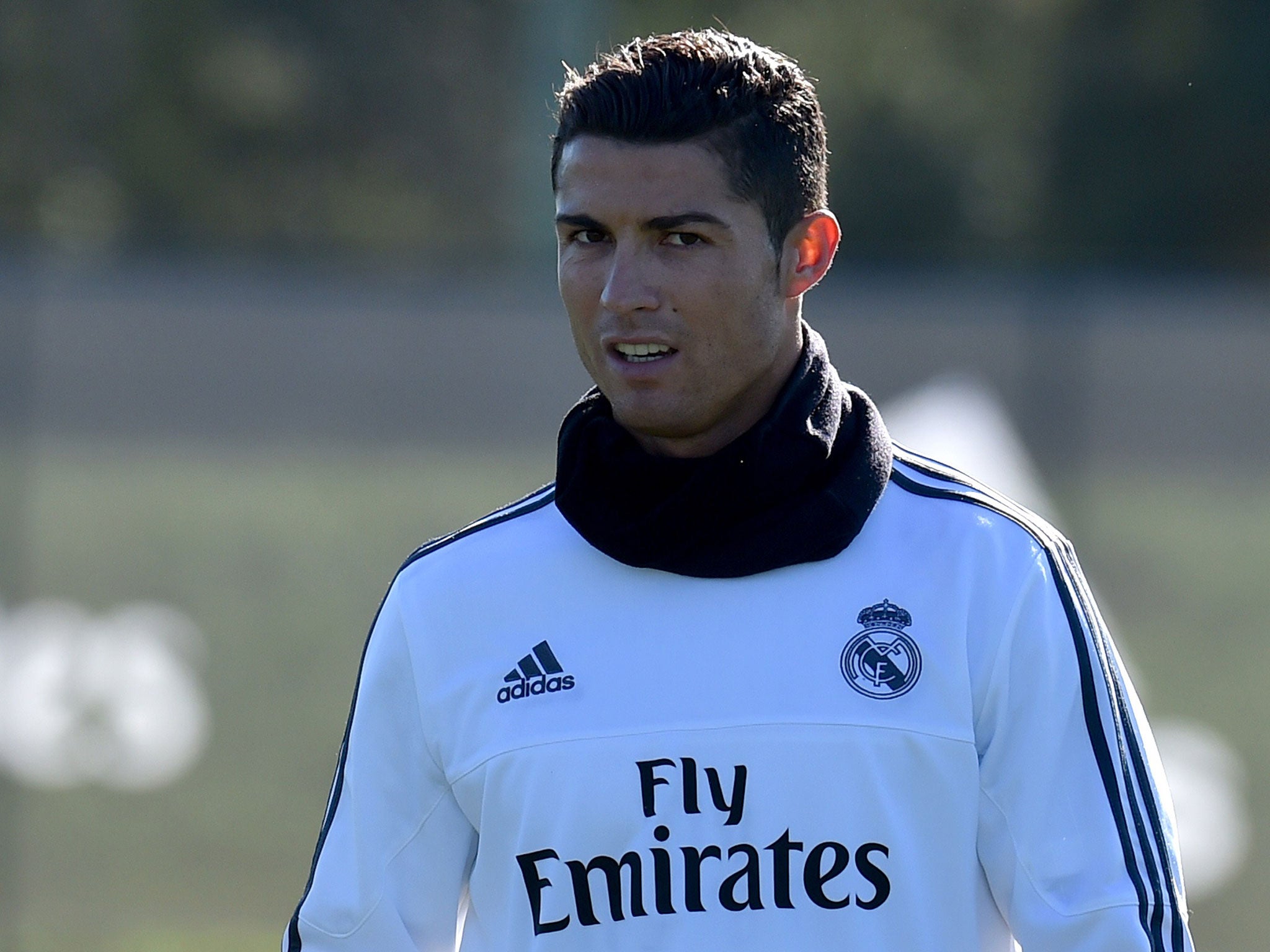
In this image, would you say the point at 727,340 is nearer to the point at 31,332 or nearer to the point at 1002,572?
the point at 1002,572

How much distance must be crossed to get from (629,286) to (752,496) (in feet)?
0.90

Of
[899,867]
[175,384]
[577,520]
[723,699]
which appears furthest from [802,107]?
[175,384]

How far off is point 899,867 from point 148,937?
149 inches

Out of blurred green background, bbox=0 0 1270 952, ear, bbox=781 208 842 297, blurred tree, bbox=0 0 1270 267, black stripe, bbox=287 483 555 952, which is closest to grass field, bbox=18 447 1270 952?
blurred green background, bbox=0 0 1270 952

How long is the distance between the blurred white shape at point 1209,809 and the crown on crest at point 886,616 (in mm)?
3259

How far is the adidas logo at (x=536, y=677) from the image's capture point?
1.98 metres

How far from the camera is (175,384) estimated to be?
5.40 meters

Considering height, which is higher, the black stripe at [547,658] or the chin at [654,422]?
the chin at [654,422]

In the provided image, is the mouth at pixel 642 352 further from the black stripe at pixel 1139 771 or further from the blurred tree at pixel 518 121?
the blurred tree at pixel 518 121

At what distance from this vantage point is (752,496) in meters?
1.97

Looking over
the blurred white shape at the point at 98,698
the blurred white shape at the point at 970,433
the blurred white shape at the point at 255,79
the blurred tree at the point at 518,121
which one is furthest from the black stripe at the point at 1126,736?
the blurred white shape at the point at 255,79

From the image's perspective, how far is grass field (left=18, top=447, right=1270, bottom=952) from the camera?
507 centimetres

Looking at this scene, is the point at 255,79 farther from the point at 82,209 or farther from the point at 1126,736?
the point at 1126,736

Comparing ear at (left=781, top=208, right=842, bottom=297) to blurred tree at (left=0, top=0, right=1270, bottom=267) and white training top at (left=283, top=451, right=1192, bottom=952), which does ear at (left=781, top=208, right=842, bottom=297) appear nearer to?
white training top at (left=283, top=451, right=1192, bottom=952)
